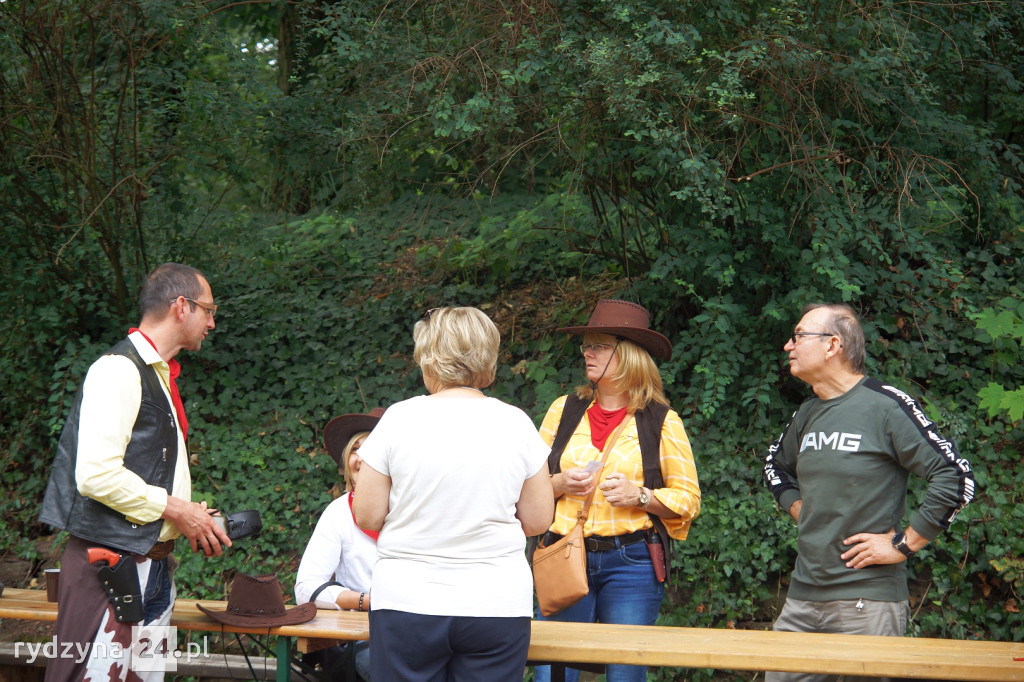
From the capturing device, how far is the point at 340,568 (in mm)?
4203

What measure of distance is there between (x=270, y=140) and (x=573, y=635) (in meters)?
4.95

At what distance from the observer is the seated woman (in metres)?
4.01

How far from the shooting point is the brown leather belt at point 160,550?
3.26 meters

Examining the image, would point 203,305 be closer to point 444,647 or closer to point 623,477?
point 444,647

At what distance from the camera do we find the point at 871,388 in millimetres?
3578

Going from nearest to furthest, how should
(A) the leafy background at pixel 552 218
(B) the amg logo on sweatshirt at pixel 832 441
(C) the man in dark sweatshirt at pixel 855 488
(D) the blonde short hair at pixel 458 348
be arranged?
(D) the blonde short hair at pixel 458 348
(C) the man in dark sweatshirt at pixel 855 488
(B) the amg logo on sweatshirt at pixel 832 441
(A) the leafy background at pixel 552 218

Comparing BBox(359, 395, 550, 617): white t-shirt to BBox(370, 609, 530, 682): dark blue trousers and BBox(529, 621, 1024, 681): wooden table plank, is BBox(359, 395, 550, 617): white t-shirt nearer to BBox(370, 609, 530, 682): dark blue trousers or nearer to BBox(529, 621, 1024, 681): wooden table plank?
BBox(370, 609, 530, 682): dark blue trousers

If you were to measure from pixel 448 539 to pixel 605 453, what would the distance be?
1311 mm

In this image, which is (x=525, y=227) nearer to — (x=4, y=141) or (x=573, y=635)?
(x=4, y=141)

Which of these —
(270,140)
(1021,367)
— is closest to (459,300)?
(270,140)

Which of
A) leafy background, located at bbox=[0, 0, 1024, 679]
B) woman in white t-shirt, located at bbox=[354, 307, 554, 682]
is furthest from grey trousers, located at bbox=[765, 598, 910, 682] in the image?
leafy background, located at bbox=[0, 0, 1024, 679]

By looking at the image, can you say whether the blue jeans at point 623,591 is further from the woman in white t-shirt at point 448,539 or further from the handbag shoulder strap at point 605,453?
the woman in white t-shirt at point 448,539

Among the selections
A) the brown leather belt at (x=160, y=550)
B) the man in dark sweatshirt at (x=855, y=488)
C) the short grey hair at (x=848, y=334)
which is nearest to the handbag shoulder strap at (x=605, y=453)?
the man in dark sweatshirt at (x=855, y=488)

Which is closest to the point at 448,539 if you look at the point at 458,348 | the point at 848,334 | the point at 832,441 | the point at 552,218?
the point at 458,348
